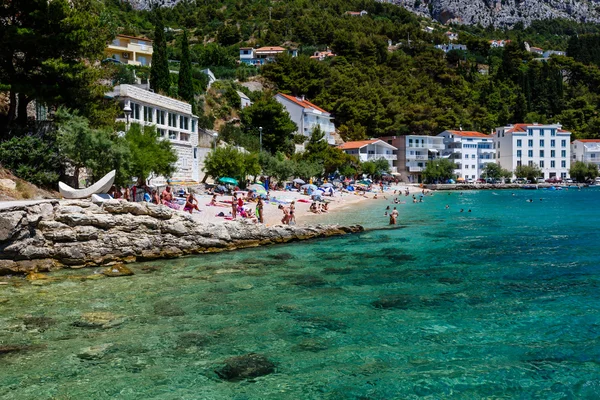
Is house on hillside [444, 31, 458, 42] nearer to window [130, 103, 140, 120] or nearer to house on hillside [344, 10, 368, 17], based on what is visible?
house on hillside [344, 10, 368, 17]

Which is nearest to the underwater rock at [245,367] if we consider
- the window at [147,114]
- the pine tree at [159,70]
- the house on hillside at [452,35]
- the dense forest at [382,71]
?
the window at [147,114]

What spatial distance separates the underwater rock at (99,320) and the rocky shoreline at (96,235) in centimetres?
590

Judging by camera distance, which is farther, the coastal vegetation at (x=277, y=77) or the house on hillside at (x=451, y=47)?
the house on hillside at (x=451, y=47)

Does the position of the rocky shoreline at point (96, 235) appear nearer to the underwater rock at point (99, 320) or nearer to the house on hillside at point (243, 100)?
the underwater rock at point (99, 320)

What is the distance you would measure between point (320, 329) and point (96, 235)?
10.5 metres

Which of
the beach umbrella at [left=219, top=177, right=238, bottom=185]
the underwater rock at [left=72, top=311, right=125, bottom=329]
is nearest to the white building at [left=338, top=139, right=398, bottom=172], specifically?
the beach umbrella at [left=219, top=177, right=238, bottom=185]

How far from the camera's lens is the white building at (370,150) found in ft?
281

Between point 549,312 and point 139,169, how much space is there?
894 inches

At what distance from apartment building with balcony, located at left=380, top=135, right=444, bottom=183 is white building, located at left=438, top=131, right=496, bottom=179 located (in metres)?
2.12

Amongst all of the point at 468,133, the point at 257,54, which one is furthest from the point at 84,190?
the point at 257,54

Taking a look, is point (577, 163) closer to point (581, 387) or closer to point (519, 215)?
point (519, 215)

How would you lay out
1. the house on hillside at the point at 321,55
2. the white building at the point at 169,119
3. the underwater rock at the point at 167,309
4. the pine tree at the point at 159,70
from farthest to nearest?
the house on hillside at the point at 321,55 < the pine tree at the point at 159,70 < the white building at the point at 169,119 < the underwater rock at the point at 167,309

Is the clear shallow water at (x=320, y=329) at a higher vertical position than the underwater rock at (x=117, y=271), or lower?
lower

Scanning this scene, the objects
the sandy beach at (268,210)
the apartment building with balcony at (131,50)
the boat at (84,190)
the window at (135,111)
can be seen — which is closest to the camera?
the boat at (84,190)
